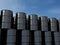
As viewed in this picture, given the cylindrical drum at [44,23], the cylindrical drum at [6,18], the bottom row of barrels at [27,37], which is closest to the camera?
the bottom row of barrels at [27,37]

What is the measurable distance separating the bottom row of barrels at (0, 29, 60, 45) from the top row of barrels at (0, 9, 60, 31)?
2306mm

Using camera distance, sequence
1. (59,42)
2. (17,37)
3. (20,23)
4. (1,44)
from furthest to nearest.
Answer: (59,42) < (20,23) < (17,37) < (1,44)

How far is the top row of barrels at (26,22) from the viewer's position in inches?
994

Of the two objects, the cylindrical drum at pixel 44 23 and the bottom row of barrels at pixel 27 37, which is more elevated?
the cylindrical drum at pixel 44 23

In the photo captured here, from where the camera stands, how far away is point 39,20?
31109 mm

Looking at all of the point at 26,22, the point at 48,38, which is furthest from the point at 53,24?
the point at 26,22

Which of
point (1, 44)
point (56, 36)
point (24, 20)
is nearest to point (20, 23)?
point (24, 20)

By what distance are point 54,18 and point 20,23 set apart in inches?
348

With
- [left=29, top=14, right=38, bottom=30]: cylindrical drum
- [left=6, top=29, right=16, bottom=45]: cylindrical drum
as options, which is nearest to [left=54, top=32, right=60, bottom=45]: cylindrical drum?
[left=29, top=14, right=38, bottom=30]: cylindrical drum

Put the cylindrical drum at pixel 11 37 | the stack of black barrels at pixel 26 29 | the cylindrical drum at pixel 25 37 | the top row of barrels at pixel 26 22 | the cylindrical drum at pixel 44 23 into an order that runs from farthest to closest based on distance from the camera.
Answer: the cylindrical drum at pixel 44 23 < the top row of barrels at pixel 26 22 < the cylindrical drum at pixel 25 37 < the stack of black barrels at pixel 26 29 < the cylindrical drum at pixel 11 37

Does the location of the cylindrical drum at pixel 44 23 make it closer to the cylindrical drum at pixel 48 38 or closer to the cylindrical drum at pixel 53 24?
the cylindrical drum at pixel 53 24

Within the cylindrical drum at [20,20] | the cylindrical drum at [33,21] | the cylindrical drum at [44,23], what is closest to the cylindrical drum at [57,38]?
the cylindrical drum at [44,23]

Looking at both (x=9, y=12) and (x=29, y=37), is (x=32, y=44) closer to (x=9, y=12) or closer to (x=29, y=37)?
(x=29, y=37)

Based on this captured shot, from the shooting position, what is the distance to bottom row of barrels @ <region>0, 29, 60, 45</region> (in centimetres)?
2266
